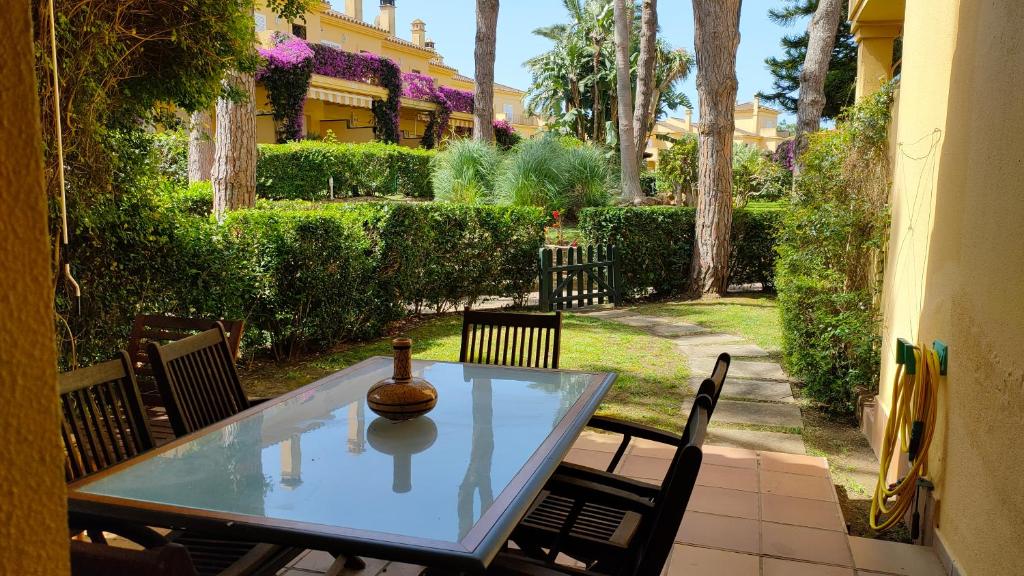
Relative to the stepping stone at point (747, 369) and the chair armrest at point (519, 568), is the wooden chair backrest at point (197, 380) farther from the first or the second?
the stepping stone at point (747, 369)

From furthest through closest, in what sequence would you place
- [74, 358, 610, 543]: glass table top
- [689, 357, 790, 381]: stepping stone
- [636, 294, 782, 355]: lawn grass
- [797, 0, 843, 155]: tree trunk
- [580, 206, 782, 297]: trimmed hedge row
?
[797, 0, 843, 155]: tree trunk
[580, 206, 782, 297]: trimmed hedge row
[636, 294, 782, 355]: lawn grass
[689, 357, 790, 381]: stepping stone
[74, 358, 610, 543]: glass table top

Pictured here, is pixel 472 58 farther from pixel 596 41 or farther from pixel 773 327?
pixel 596 41

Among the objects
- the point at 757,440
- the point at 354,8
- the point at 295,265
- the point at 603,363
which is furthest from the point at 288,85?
the point at 757,440

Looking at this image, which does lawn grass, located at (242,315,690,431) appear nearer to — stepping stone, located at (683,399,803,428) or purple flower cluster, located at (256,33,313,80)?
stepping stone, located at (683,399,803,428)

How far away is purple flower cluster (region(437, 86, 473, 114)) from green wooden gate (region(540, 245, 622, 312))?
19.9 meters

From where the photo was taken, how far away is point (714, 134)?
10664mm

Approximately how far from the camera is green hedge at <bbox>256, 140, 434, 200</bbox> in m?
16.7

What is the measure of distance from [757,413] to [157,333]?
3.88 meters

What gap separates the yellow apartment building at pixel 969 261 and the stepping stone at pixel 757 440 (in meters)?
0.57

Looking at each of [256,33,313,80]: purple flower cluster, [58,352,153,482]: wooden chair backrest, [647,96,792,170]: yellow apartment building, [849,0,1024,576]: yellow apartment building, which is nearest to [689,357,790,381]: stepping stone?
[849,0,1024,576]: yellow apartment building

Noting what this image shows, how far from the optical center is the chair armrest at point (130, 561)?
1275 millimetres

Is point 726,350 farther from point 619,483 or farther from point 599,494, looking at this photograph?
point 599,494

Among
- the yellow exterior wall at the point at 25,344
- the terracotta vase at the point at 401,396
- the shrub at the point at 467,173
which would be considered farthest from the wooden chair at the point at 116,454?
the shrub at the point at 467,173

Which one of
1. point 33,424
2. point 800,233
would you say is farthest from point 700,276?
point 33,424
